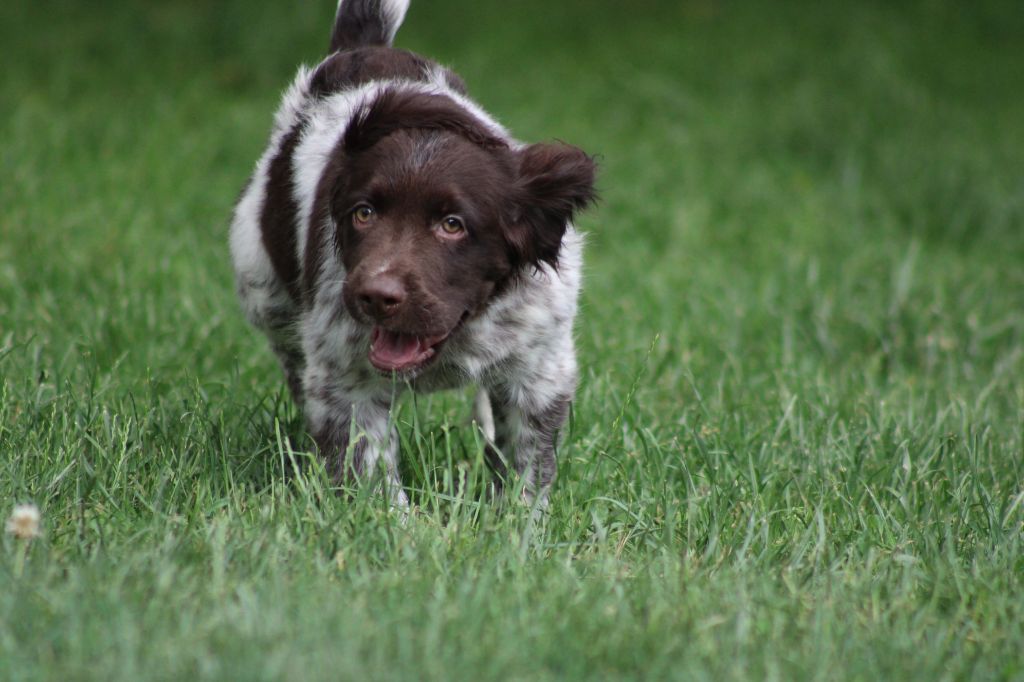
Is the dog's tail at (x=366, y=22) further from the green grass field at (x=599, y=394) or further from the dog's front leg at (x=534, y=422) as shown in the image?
the dog's front leg at (x=534, y=422)

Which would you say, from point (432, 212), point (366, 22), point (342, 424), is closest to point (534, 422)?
point (342, 424)

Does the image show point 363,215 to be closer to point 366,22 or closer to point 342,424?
point 342,424

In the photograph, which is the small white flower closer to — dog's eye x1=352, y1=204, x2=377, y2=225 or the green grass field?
the green grass field

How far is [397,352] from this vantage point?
3.48 meters

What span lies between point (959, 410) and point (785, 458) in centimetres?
101

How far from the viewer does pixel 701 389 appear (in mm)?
4867

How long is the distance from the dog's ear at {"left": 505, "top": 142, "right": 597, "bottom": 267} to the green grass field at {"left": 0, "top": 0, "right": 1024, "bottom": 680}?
59 centimetres

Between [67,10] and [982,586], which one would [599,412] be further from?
[67,10]

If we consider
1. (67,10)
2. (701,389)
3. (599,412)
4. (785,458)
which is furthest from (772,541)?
(67,10)

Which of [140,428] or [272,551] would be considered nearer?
[272,551]

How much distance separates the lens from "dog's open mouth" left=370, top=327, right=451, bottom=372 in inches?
137

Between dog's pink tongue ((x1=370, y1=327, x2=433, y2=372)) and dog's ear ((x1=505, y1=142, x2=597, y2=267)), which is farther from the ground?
dog's ear ((x1=505, y1=142, x2=597, y2=267))

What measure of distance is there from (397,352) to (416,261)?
0.29 metres

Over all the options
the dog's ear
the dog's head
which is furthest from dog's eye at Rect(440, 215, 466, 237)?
the dog's ear
